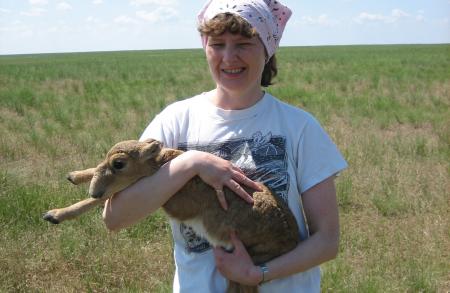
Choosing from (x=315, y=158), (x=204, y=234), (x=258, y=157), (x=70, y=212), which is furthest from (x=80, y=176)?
(x=315, y=158)

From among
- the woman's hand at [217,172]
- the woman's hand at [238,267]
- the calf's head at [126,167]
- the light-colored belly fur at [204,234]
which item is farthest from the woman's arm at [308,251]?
the calf's head at [126,167]

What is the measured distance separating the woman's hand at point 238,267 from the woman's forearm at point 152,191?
0.37 m

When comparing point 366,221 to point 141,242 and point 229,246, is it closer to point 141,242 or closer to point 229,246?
point 141,242

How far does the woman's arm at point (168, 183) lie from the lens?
90.0 inches

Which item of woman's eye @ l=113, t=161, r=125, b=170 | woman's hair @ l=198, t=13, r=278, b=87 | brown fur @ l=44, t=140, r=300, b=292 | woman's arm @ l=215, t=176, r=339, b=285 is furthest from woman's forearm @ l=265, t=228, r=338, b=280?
woman's hair @ l=198, t=13, r=278, b=87

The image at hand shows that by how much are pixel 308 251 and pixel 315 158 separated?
435 mm

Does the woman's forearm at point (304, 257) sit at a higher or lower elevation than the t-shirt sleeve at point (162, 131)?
lower

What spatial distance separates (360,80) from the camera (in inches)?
821

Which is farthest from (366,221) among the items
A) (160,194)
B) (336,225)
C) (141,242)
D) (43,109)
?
(43,109)

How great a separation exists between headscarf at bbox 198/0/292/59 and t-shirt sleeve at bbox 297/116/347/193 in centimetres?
46

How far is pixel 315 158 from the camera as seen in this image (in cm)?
235

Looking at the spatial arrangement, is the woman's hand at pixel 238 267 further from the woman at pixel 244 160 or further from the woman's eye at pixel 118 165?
the woman's eye at pixel 118 165

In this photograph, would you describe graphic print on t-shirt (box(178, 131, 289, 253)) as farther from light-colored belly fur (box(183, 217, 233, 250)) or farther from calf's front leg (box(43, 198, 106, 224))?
calf's front leg (box(43, 198, 106, 224))

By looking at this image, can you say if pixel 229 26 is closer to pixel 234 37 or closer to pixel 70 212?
pixel 234 37
